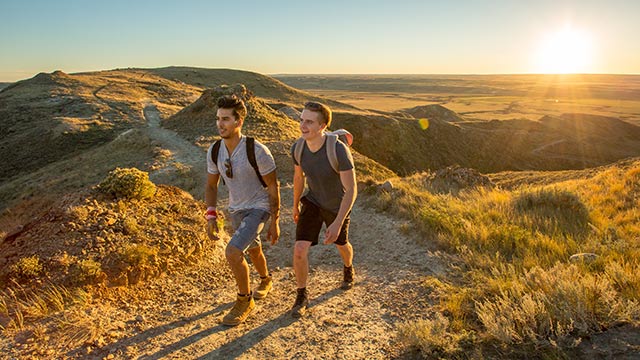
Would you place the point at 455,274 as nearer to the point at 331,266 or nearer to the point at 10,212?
the point at 331,266

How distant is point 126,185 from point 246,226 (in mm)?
4179

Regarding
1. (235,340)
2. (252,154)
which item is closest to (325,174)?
(252,154)

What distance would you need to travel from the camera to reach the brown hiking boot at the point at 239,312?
490 centimetres

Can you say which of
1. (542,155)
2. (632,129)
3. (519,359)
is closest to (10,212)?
(519,359)

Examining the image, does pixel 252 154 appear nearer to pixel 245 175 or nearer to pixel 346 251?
pixel 245 175

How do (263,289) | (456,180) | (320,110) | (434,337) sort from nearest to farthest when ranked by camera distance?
(434,337) < (320,110) < (263,289) < (456,180)

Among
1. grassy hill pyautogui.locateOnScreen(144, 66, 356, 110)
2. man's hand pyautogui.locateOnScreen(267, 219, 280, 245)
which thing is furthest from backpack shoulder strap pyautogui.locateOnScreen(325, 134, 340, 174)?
grassy hill pyautogui.locateOnScreen(144, 66, 356, 110)

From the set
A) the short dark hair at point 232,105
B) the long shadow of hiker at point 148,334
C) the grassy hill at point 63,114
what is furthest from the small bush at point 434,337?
the grassy hill at point 63,114

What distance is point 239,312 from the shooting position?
16.3 feet

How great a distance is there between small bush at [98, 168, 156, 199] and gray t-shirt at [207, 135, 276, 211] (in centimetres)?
361

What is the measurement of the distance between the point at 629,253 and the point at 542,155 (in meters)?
41.4

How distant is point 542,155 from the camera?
42.2 m

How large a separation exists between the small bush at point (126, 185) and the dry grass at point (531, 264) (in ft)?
18.1

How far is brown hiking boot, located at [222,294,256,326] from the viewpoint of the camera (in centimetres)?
490
